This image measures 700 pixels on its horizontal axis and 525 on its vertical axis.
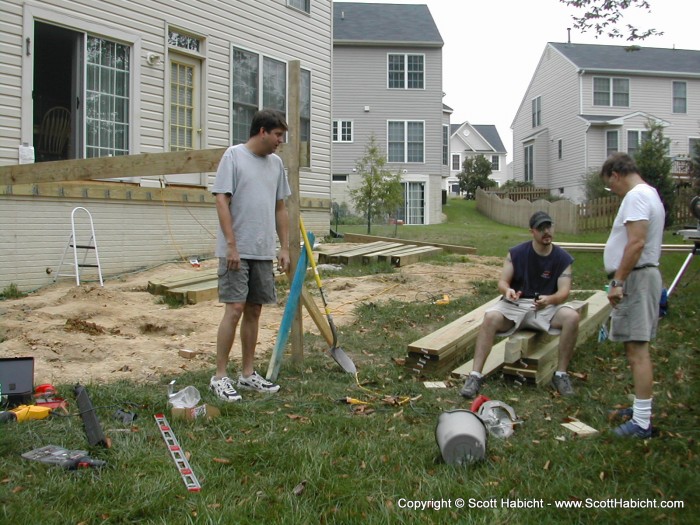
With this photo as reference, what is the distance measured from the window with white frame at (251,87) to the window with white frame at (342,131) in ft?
51.1

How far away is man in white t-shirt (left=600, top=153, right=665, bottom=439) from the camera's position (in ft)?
12.9

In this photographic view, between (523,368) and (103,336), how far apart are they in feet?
13.4

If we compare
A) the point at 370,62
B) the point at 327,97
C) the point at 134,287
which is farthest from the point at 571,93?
the point at 134,287

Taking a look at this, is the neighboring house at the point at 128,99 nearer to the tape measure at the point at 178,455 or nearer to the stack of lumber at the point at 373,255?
the stack of lumber at the point at 373,255

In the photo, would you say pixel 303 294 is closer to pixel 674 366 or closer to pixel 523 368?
pixel 523 368

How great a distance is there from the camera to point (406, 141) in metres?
29.4

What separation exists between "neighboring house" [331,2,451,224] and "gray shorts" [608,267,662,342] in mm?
24878

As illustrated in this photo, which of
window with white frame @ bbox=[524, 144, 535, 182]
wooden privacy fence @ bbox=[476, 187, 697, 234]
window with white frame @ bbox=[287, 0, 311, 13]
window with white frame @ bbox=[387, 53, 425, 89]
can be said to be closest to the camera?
window with white frame @ bbox=[287, 0, 311, 13]

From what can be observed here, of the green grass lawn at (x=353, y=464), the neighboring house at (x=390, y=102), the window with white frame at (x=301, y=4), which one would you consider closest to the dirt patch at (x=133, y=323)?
the green grass lawn at (x=353, y=464)

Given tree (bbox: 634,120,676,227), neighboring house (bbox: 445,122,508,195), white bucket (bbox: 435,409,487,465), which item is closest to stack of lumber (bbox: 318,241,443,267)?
white bucket (bbox: 435,409,487,465)

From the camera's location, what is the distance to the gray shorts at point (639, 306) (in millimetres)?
3990

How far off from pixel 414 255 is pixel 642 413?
8.74 m

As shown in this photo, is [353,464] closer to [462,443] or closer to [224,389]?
[462,443]

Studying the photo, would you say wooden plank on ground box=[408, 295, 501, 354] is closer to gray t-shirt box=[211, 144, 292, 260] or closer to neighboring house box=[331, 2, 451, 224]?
gray t-shirt box=[211, 144, 292, 260]
